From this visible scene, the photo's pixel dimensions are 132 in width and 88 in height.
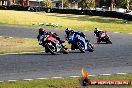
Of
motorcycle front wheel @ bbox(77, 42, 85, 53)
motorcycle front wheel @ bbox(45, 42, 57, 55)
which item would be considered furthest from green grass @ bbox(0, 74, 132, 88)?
motorcycle front wheel @ bbox(77, 42, 85, 53)

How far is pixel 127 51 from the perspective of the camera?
2056 centimetres

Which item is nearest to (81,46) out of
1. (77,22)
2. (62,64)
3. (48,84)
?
(62,64)

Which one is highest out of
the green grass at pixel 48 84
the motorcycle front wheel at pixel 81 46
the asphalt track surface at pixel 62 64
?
the motorcycle front wheel at pixel 81 46

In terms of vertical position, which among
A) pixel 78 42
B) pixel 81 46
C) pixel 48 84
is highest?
pixel 78 42

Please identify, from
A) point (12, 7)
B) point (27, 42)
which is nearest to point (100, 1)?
point (12, 7)

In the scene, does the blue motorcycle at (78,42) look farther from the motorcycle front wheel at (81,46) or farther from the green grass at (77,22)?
Answer: the green grass at (77,22)

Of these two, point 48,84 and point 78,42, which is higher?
point 78,42

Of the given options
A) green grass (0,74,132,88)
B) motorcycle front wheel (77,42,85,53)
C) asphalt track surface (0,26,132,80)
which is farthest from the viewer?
motorcycle front wheel (77,42,85,53)

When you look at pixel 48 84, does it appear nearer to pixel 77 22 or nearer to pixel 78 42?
pixel 78 42

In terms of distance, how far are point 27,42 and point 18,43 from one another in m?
0.82

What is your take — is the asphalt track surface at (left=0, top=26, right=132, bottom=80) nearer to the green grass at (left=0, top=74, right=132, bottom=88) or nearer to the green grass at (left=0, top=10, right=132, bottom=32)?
the green grass at (left=0, top=74, right=132, bottom=88)

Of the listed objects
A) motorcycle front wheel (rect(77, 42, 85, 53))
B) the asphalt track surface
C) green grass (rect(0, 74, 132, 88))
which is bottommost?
green grass (rect(0, 74, 132, 88))

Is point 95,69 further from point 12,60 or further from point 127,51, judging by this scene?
point 127,51

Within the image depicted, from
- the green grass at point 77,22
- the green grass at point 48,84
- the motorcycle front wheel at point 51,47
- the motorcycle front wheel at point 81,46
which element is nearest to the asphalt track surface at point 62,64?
the motorcycle front wheel at point 81,46
